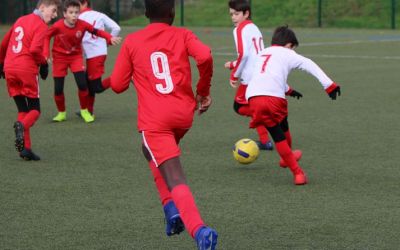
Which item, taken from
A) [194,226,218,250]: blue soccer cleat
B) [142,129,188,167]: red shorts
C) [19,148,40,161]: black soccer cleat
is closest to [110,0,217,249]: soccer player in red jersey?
[142,129,188,167]: red shorts

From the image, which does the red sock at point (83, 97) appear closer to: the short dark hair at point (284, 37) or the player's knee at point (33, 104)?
the player's knee at point (33, 104)

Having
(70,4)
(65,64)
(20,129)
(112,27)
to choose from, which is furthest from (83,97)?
(20,129)

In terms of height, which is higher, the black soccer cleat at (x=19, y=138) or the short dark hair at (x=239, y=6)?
the short dark hair at (x=239, y=6)

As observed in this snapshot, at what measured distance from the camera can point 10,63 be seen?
34.6 ft

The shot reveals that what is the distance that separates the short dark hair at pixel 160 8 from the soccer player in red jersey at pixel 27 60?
427 centimetres

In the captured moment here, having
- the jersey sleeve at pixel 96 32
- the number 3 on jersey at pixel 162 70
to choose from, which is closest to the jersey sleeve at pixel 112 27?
the jersey sleeve at pixel 96 32

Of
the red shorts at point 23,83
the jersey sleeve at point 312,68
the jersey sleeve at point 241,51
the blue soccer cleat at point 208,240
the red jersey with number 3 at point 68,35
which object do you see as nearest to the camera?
the blue soccer cleat at point 208,240

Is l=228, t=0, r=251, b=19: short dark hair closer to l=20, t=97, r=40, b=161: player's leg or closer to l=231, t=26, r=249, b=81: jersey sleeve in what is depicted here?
l=231, t=26, r=249, b=81: jersey sleeve

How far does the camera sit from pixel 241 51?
10984 mm

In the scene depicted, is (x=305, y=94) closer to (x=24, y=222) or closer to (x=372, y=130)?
(x=372, y=130)

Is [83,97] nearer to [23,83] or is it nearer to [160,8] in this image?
[23,83]

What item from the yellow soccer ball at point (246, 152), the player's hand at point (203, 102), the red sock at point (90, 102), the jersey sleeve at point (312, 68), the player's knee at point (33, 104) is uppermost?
the player's hand at point (203, 102)

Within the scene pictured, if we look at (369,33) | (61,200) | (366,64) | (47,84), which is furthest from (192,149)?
(369,33)

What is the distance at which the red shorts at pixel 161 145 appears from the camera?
6148 millimetres
